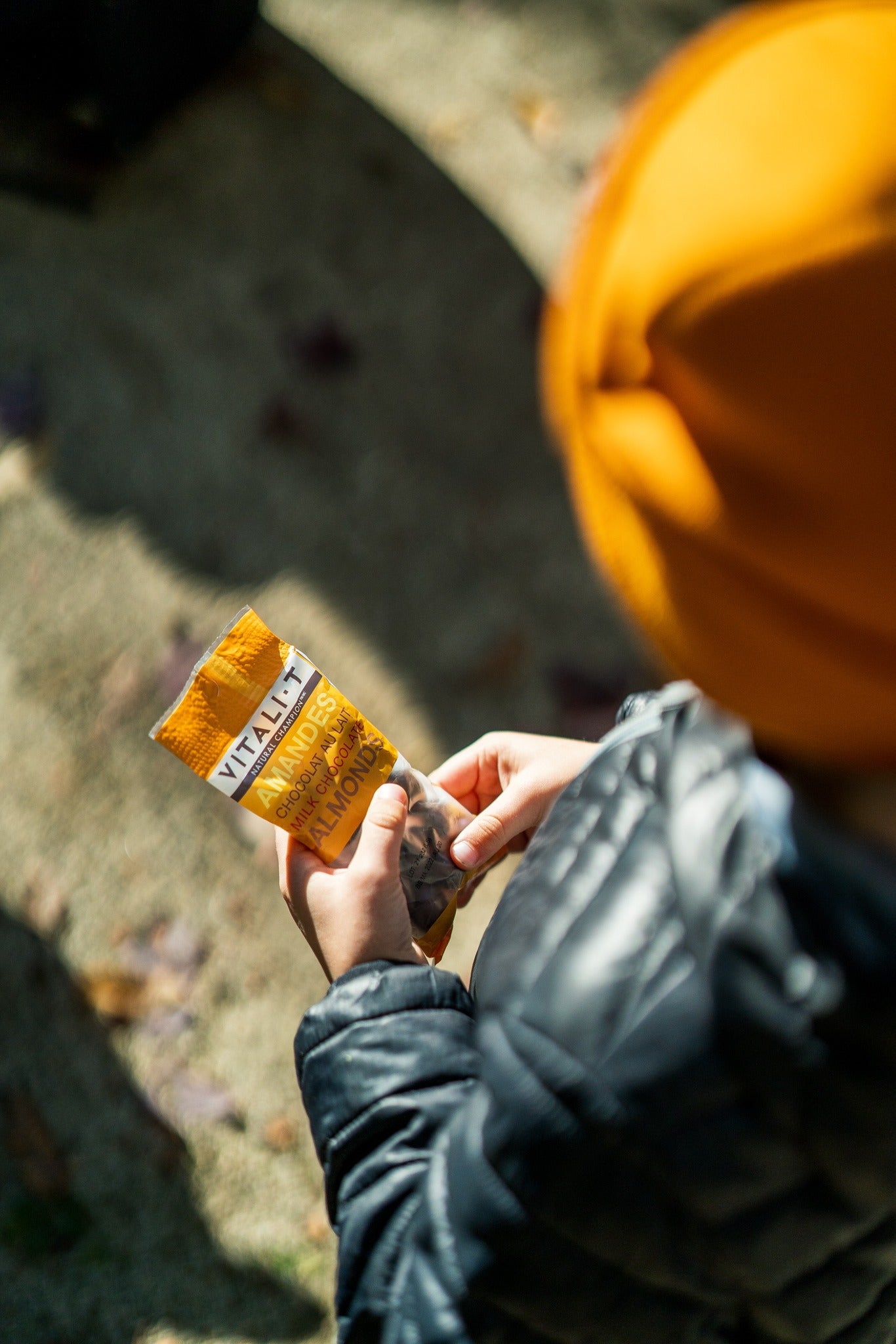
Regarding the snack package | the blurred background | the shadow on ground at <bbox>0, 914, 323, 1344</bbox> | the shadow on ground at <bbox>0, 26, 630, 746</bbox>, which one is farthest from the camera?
the shadow on ground at <bbox>0, 26, 630, 746</bbox>

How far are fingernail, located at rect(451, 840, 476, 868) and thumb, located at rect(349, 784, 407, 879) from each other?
82 millimetres

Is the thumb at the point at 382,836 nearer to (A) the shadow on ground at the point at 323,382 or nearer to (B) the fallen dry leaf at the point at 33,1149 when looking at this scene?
(A) the shadow on ground at the point at 323,382

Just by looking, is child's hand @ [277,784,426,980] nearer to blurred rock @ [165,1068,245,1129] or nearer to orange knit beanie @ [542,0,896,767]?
orange knit beanie @ [542,0,896,767]

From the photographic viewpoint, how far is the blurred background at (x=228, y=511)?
1.96 m

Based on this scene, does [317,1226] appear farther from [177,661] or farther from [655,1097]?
[655,1097]

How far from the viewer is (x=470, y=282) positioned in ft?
9.43

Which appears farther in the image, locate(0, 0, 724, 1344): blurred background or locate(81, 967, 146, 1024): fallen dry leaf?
locate(81, 967, 146, 1024): fallen dry leaf

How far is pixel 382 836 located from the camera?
1203 mm

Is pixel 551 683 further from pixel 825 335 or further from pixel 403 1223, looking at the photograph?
pixel 825 335

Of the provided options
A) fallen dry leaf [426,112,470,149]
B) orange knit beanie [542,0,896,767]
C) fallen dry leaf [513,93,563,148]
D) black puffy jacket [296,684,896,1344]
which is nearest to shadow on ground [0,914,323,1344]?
black puffy jacket [296,684,896,1344]

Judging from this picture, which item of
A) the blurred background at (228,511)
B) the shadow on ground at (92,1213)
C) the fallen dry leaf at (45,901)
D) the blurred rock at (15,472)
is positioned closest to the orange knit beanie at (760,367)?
the blurred background at (228,511)

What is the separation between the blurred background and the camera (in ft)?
6.42

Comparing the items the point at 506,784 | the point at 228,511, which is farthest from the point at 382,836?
the point at 228,511

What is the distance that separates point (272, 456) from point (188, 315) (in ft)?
1.73
